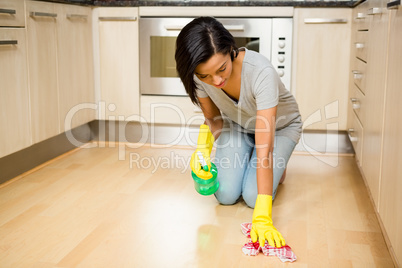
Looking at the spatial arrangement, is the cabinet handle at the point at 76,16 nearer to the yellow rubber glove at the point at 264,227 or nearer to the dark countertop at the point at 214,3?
the dark countertop at the point at 214,3

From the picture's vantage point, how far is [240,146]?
235 centimetres

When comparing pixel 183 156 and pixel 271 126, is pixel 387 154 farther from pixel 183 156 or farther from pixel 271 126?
pixel 183 156

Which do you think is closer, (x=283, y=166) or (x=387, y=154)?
(x=387, y=154)

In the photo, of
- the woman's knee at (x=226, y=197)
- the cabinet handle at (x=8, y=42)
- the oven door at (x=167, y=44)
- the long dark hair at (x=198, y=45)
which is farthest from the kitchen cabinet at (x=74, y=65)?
the long dark hair at (x=198, y=45)

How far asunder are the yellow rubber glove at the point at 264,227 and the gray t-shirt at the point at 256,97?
0.34 metres

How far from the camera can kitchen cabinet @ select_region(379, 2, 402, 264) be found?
1.42 m

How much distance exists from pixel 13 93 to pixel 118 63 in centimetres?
94

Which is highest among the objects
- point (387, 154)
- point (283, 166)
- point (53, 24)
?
point (53, 24)

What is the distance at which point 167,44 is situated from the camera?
3189 mm

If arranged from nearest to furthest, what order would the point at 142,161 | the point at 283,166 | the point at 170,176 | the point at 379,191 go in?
the point at 379,191, the point at 283,166, the point at 170,176, the point at 142,161

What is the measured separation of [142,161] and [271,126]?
1.32 m

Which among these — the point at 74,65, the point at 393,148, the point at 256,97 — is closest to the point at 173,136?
the point at 74,65

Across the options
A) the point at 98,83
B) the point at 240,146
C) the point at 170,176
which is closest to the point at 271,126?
the point at 240,146

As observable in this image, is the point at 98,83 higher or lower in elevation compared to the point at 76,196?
higher
